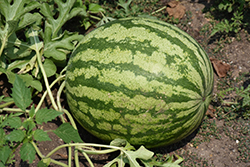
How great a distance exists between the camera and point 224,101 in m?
3.10

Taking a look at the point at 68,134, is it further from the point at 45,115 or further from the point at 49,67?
the point at 49,67

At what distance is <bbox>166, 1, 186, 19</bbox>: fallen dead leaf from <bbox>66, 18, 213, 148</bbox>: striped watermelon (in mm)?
1208

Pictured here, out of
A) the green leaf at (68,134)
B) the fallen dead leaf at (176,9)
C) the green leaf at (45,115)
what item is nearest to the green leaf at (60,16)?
the green leaf at (45,115)

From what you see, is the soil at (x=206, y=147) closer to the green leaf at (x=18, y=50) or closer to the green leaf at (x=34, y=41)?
the green leaf at (x=18, y=50)

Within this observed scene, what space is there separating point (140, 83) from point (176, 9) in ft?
5.99

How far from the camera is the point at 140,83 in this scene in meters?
2.15

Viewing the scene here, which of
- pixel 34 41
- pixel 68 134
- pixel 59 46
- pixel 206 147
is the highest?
pixel 34 41

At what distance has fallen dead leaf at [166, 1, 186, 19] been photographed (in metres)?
3.52

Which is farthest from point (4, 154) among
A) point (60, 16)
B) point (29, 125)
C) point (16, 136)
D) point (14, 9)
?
point (60, 16)

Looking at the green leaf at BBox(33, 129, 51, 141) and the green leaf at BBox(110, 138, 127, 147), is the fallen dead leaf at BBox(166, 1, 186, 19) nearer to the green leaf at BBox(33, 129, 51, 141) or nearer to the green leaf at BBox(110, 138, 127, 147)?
the green leaf at BBox(110, 138, 127, 147)

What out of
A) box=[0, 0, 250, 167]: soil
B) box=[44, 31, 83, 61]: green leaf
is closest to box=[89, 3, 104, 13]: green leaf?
box=[44, 31, 83, 61]: green leaf

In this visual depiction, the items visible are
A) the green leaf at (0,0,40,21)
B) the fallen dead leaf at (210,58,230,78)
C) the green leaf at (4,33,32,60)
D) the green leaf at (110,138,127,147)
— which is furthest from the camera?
the fallen dead leaf at (210,58,230,78)

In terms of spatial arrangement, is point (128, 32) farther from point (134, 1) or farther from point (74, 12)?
point (134, 1)

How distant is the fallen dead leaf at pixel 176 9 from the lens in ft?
11.5
